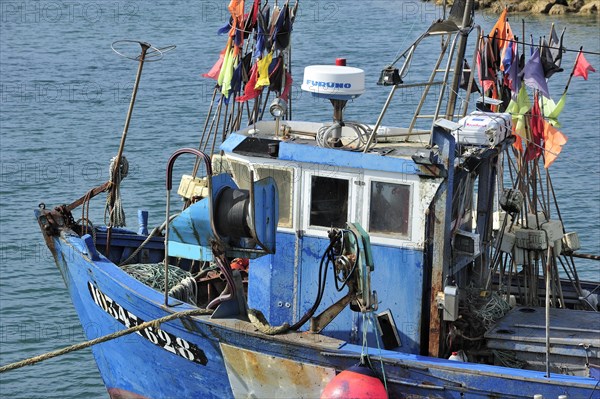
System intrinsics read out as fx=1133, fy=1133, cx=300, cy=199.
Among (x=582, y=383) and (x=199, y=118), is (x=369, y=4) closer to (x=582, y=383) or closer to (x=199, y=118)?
(x=199, y=118)

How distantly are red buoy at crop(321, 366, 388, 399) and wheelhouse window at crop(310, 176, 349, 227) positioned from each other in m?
1.53

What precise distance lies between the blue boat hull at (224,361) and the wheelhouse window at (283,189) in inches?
43.0

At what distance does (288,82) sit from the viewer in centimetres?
1462

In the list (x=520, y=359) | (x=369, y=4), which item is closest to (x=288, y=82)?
(x=520, y=359)

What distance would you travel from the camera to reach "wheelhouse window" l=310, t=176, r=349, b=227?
1095 centimetres

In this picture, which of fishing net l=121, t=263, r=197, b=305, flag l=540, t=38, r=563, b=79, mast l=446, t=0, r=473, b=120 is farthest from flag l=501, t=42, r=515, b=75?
fishing net l=121, t=263, r=197, b=305

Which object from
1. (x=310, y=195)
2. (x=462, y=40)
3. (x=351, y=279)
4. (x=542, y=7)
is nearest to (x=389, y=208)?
(x=310, y=195)

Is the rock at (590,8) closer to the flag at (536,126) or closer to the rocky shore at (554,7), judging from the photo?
the rocky shore at (554,7)

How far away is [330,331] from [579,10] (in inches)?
1414

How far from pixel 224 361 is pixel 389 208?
2232 mm

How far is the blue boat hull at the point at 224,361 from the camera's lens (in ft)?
33.4

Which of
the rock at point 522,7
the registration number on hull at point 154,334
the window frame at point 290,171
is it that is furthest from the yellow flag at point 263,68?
the rock at point 522,7

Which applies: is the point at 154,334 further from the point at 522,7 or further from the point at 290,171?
the point at 522,7

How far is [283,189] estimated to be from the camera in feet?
36.4
